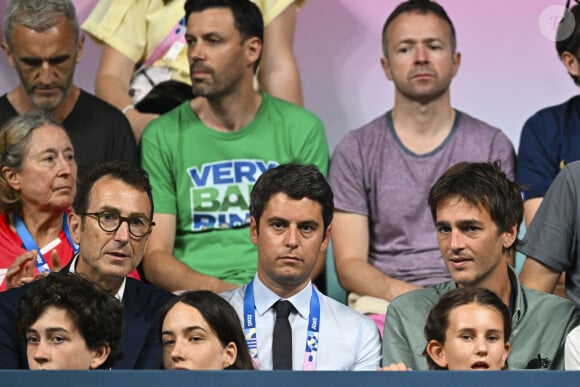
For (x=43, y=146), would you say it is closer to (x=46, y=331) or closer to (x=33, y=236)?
(x=33, y=236)

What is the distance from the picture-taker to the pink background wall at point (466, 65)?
4.89 m

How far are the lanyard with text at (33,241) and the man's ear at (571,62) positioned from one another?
146 centimetres

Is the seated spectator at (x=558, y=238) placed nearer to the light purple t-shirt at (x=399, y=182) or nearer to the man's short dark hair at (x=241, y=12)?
the light purple t-shirt at (x=399, y=182)

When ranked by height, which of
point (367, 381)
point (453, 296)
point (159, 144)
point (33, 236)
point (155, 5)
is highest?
point (155, 5)

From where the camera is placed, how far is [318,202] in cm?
378

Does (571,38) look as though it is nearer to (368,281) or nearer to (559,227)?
(559,227)

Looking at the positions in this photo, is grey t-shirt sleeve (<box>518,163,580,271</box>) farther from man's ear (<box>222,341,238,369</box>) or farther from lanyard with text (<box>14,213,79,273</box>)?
lanyard with text (<box>14,213,79,273</box>)

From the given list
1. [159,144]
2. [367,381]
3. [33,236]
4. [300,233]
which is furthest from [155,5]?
[367,381]

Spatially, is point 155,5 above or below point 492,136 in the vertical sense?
above

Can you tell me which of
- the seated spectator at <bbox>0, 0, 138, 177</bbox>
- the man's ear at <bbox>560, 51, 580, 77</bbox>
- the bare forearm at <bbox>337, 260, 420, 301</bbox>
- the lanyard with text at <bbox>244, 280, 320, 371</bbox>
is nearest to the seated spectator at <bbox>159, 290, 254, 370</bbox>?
the lanyard with text at <bbox>244, 280, 320, 371</bbox>

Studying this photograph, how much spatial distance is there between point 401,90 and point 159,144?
2.31ft

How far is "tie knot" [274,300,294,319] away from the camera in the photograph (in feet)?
12.1

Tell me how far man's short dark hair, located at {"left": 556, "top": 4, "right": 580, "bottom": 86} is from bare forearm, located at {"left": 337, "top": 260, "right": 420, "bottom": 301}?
79 cm

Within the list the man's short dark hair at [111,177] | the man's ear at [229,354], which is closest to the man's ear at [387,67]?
the man's short dark hair at [111,177]
